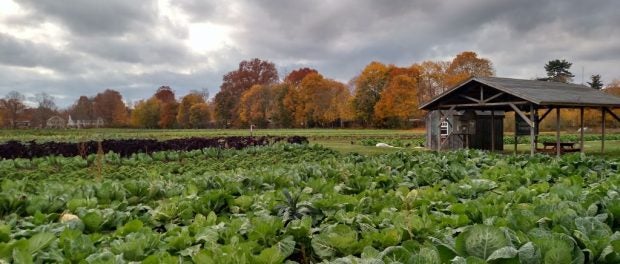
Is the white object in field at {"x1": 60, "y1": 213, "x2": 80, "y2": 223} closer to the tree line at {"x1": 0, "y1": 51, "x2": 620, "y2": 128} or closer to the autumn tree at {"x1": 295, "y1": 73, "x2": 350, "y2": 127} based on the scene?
the tree line at {"x1": 0, "y1": 51, "x2": 620, "y2": 128}

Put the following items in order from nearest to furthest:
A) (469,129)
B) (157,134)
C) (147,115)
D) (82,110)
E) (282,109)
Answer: (469,129) → (157,134) → (282,109) → (147,115) → (82,110)

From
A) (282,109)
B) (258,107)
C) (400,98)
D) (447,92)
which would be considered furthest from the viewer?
A: (258,107)

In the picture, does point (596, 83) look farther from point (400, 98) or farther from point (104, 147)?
point (104, 147)

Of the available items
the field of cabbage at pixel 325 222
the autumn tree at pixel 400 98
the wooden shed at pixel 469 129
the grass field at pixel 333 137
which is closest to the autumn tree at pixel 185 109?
the grass field at pixel 333 137

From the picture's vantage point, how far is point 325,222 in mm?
3605

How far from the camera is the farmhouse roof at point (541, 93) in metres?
17.0

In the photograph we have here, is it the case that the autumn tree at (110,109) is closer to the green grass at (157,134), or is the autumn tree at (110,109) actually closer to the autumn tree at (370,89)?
the green grass at (157,134)

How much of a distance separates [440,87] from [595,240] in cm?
5814

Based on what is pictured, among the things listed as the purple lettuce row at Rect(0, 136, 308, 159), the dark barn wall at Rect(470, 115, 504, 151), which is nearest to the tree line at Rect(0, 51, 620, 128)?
the dark barn wall at Rect(470, 115, 504, 151)

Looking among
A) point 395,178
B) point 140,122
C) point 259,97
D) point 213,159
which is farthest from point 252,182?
point 140,122

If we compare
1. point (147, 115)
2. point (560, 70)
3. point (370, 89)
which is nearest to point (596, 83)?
point (560, 70)

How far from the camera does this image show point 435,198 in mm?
4578

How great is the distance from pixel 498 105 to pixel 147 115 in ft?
256

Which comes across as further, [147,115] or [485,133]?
[147,115]
